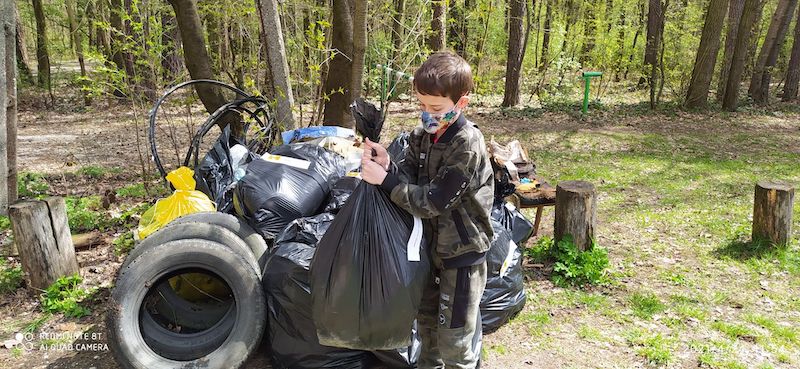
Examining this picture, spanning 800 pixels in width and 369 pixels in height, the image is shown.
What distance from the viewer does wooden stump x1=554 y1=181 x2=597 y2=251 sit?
412cm

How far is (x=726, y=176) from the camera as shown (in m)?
7.07

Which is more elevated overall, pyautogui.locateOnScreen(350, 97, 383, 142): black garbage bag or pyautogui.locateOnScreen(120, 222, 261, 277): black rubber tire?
pyautogui.locateOnScreen(350, 97, 383, 142): black garbage bag

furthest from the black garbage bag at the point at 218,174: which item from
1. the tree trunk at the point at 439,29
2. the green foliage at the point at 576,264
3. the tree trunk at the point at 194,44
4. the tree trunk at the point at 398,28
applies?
the tree trunk at the point at 439,29

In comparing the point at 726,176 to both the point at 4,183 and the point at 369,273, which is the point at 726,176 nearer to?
the point at 369,273

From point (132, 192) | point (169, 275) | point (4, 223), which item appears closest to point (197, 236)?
point (169, 275)

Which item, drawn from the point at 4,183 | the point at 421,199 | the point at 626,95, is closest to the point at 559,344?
the point at 421,199

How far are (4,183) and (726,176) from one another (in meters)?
8.02

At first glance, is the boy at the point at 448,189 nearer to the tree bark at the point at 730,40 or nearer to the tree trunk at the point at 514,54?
the tree trunk at the point at 514,54

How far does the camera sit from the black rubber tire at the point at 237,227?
3.27m

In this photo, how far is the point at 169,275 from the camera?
9.65ft

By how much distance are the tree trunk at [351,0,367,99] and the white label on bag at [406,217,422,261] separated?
3.32 metres

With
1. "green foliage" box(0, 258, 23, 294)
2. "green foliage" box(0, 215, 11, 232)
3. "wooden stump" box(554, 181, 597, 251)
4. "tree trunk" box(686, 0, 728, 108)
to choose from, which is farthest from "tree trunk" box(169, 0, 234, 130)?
"tree trunk" box(686, 0, 728, 108)

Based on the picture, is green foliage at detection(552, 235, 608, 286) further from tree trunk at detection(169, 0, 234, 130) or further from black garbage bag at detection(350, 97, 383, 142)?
tree trunk at detection(169, 0, 234, 130)

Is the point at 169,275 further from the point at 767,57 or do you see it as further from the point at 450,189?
the point at 767,57
